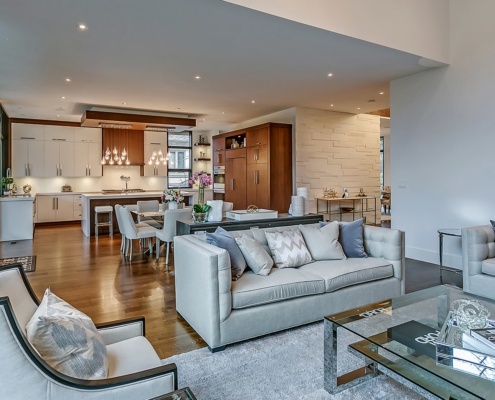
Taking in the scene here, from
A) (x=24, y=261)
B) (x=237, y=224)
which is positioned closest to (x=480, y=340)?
(x=237, y=224)

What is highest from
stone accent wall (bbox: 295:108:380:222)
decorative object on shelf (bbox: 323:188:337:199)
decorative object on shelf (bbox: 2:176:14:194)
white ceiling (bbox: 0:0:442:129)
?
white ceiling (bbox: 0:0:442:129)

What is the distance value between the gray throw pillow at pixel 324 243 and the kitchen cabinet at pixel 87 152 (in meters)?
8.68

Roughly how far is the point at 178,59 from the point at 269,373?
418cm

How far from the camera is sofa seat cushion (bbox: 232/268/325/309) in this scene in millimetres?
2629

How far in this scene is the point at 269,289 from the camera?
2.72 metres

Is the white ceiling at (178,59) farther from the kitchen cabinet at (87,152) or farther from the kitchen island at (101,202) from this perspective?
the kitchen cabinet at (87,152)

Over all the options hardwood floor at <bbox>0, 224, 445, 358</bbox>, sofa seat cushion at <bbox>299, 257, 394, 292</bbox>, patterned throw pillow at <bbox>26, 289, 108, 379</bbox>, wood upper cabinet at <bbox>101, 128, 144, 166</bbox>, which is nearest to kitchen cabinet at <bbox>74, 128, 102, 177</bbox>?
wood upper cabinet at <bbox>101, 128, 144, 166</bbox>

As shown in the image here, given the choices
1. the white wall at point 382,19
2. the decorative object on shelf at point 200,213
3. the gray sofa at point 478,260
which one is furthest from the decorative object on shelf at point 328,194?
the decorative object on shelf at point 200,213

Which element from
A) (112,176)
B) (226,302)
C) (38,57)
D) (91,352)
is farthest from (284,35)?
(112,176)

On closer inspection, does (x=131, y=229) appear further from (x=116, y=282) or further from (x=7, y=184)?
(x=7, y=184)

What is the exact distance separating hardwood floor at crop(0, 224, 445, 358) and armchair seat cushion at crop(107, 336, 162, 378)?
31.4 inches

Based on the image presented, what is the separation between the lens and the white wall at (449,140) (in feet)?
15.3

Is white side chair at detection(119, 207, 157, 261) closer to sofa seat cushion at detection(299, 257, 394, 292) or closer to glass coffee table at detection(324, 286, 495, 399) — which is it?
sofa seat cushion at detection(299, 257, 394, 292)

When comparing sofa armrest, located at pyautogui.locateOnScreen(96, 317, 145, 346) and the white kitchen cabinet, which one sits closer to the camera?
sofa armrest, located at pyautogui.locateOnScreen(96, 317, 145, 346)
